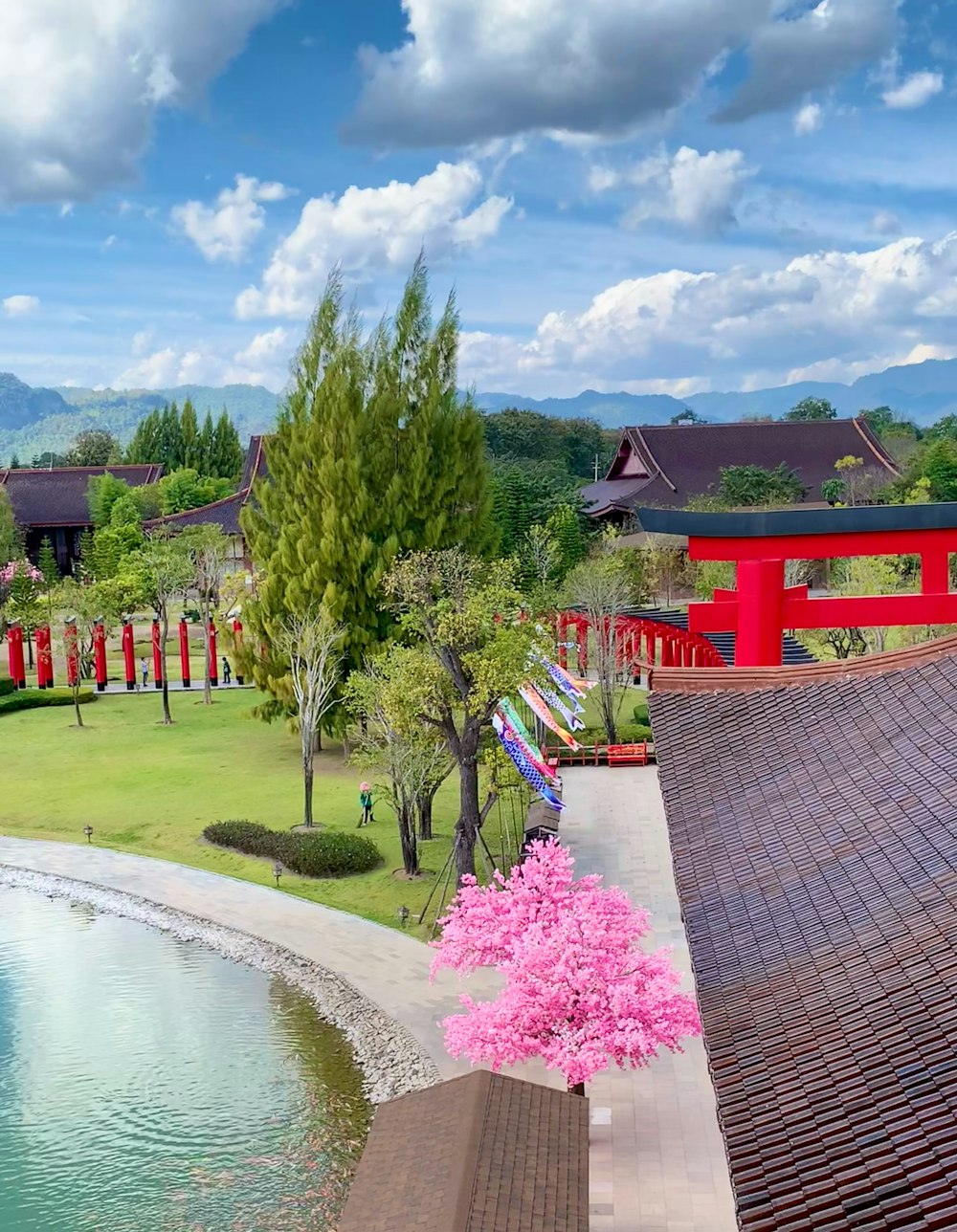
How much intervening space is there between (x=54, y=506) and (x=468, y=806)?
175ft

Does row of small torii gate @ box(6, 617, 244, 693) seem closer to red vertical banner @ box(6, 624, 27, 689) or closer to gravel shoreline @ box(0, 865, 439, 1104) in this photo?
red vertical banner @ box(6, 624, 27, 689)

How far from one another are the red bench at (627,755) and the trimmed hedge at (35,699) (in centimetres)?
1617

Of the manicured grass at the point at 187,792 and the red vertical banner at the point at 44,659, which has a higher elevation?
the red vertical banner at the point at 44,659

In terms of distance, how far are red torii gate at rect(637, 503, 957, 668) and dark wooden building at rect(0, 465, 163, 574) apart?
57.3 m

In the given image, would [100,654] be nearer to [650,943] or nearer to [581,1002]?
[650,943]

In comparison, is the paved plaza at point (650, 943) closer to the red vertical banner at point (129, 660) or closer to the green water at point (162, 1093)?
the green water at point (162, 1093)

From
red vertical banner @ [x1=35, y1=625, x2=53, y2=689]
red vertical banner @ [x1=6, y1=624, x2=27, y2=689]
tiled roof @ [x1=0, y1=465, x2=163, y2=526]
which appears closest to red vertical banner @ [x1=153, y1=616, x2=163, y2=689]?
red vertical banner @ [x1=35, y1=625, x2=53, y2=689]

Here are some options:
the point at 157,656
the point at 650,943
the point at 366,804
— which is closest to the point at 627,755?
the point at 366,804

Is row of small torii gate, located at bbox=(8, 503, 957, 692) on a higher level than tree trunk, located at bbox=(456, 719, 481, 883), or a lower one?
higher

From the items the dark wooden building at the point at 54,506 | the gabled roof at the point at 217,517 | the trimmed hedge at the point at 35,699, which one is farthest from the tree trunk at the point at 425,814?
the dark wooden building at the point at 54,506

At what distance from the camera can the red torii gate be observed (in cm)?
1374

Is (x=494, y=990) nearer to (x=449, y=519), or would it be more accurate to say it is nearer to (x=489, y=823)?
(x=489, y=823)

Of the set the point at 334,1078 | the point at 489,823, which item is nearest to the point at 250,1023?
the point at 334,1078

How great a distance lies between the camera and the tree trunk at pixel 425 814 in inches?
929
